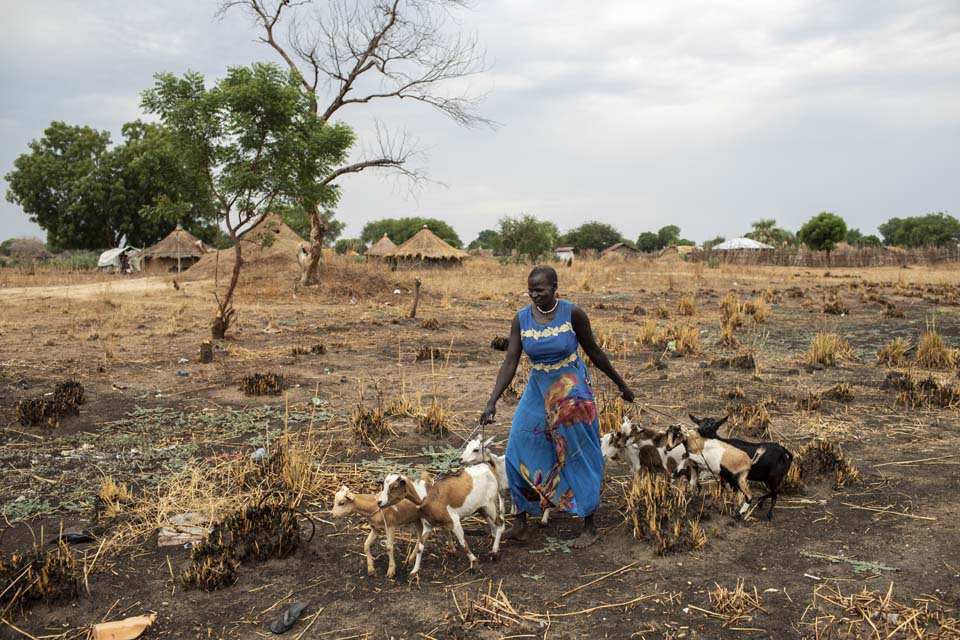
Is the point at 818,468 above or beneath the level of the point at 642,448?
beneath

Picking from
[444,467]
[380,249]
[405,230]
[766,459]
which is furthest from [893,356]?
[405,230]

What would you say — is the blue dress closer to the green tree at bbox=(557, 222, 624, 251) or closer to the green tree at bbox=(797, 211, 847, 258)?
the green tree at bbox=(797, 211, 847, 258)

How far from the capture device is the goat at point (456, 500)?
3.49 m

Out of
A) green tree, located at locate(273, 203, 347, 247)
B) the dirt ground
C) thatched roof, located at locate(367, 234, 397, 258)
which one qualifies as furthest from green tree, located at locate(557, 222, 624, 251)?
the dirt ground

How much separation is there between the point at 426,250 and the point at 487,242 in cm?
7022

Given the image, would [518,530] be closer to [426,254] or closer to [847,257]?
[426,254]

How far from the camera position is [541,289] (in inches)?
151

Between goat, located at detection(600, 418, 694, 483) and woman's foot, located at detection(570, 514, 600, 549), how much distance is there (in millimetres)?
611

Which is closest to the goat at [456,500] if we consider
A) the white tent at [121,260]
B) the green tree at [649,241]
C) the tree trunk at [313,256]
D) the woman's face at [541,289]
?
the woman's face at [541,289]

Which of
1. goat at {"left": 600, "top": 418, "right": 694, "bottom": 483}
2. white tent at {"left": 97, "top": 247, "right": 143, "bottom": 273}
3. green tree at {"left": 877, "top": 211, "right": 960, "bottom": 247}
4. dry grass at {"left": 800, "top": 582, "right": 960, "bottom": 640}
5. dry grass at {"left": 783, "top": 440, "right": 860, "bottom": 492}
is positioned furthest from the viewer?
green tree at {"left": 877, "top": 211, "right": 960, "bottom": 247}

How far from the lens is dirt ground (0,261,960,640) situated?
3.31 meters

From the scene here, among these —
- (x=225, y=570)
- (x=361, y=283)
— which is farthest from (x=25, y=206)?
(x=225, y=570)

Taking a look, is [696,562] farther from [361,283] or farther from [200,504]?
[361,283]

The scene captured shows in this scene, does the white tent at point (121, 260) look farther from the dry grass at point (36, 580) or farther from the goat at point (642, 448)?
the goat at point (642, 448)
